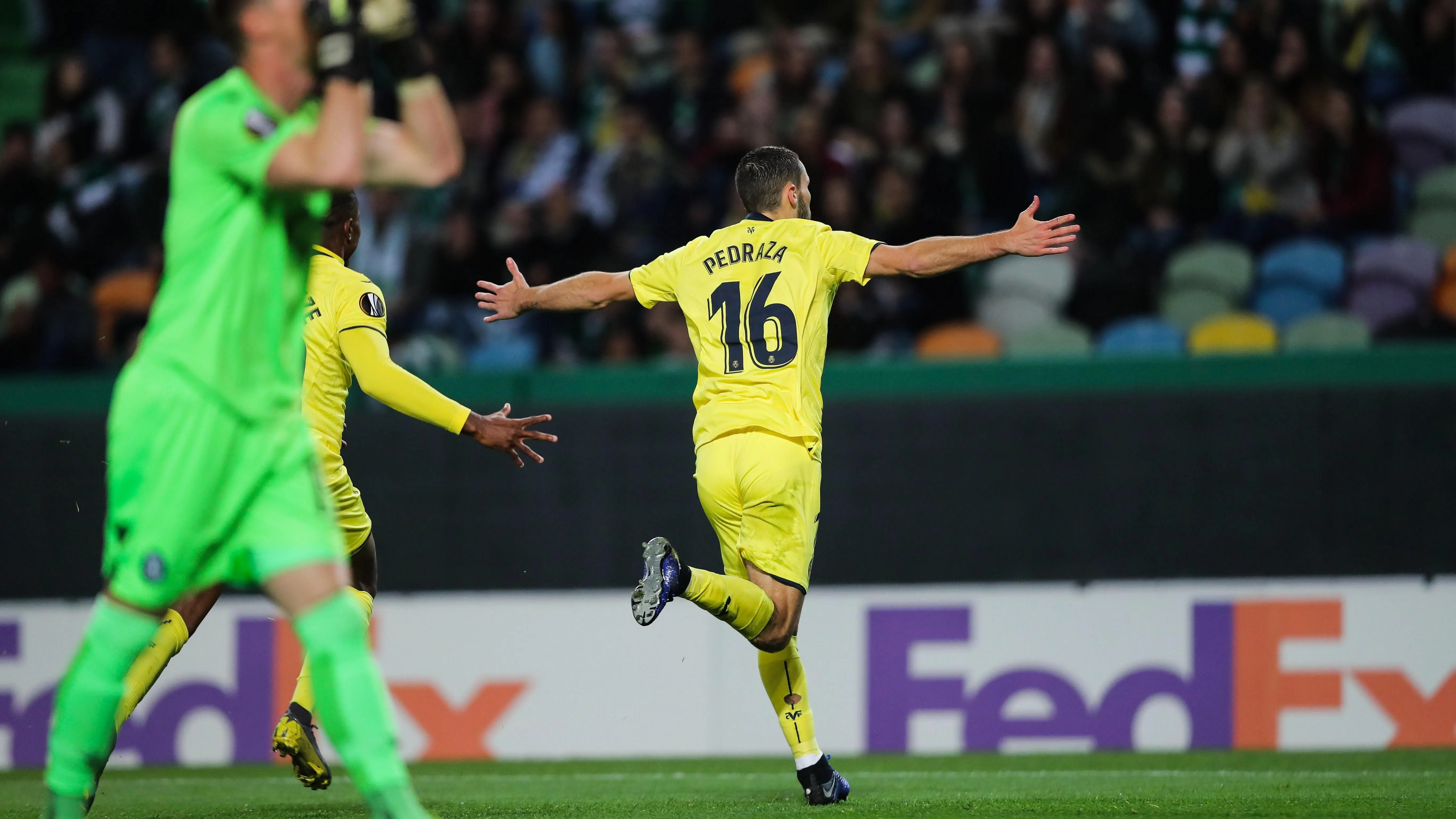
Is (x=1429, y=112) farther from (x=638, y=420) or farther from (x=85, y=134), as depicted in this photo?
(x=85, y=134)

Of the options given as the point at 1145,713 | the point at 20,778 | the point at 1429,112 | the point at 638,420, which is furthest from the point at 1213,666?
the point at 20,778

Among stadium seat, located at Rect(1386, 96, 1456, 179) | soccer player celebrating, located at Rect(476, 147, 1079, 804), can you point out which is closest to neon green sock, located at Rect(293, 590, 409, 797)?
soccer player celebrating, located at Rect(476, 147, 1079, 804)

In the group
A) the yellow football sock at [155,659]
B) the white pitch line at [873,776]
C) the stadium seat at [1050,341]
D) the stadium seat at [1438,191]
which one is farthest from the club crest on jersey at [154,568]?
the stadium seat at [1438,191]

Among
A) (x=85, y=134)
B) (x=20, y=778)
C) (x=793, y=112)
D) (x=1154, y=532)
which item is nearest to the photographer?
(x=20, y=778)

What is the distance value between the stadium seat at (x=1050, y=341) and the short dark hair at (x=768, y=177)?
4.20 m

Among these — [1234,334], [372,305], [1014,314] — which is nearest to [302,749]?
[372,305]

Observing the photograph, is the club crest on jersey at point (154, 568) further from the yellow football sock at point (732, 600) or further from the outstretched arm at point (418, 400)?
the outstretched arm at point (418, 400)

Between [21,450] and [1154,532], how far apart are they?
6533 mm

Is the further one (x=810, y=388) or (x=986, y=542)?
(x=986, y=542)

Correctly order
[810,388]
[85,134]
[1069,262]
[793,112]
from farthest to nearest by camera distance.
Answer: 1. [85,134]
2. [793,112]
3. [1069,262]
4. [810,388]

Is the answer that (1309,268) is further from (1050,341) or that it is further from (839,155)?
(839,155)

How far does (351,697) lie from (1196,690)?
6.46 meters

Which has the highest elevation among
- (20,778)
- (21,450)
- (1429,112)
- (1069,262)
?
(1429,112)

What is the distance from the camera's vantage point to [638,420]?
388 inches
